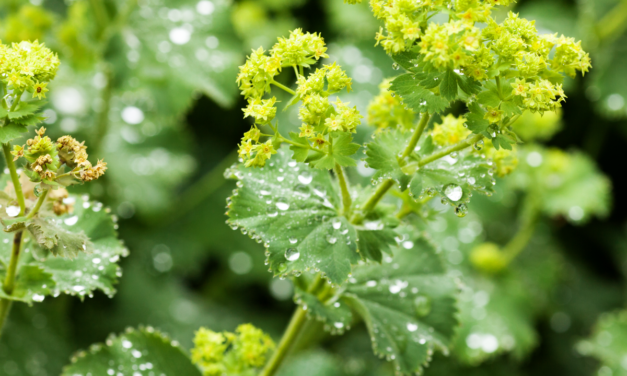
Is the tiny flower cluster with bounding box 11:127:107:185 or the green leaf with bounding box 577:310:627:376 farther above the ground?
the green leaf with bounding box 577:310:627:376

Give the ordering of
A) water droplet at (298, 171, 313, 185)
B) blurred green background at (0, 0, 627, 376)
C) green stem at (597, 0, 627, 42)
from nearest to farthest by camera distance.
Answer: water droplet at (298, 171, 313, 185)
blurred green background at (0, 0, 627, 376)
green stem at (597, 0, 627, 42)

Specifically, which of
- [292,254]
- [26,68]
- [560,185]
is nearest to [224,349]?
[292,254]

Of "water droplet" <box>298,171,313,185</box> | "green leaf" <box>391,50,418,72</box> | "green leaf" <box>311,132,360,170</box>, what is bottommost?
"water droplet" <box>298,171,313,185</box>

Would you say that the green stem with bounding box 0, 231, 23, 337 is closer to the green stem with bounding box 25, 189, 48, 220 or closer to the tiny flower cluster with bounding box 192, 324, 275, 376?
the green stem with bounding box 25, 189, 48, 220

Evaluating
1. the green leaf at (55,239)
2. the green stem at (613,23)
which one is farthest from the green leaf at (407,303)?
the green stem at (613,23)

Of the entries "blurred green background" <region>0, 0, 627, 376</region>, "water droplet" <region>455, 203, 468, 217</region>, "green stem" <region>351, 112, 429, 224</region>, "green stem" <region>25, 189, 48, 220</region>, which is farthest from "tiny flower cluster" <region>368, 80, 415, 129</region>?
"blurred green background" <region>0, 0, 627, 376</region>

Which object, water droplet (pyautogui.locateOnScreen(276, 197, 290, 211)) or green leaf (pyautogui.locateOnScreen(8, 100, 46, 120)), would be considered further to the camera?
water droplet (pyautogui.locateOnScreen(276, 197, 290, 211))

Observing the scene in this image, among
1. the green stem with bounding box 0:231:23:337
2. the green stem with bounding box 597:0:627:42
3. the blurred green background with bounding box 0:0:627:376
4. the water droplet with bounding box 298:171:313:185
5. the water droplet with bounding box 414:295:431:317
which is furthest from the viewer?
the green stem with bounding box 597:0:627:42
